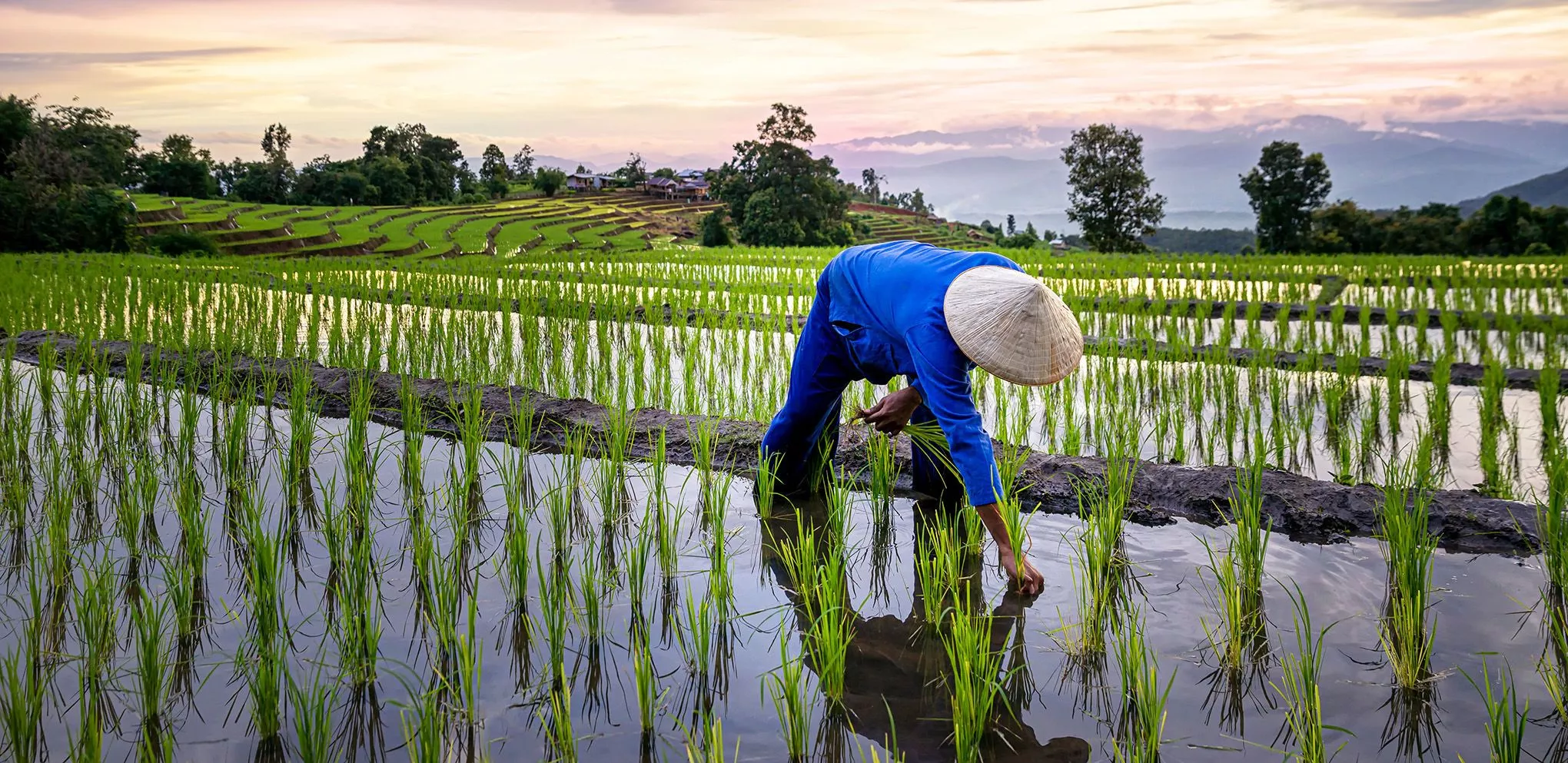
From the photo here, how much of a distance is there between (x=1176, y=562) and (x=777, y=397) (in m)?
2.62

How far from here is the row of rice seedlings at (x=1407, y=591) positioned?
2334 millimetres

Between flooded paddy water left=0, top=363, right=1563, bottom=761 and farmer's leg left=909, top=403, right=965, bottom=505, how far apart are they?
89 mm

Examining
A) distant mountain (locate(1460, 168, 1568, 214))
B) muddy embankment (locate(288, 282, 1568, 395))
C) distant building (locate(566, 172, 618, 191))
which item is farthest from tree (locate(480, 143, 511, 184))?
distant mountain (locate(1460, 168, 1568, 214))

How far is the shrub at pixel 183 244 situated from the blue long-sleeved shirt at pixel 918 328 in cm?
1807

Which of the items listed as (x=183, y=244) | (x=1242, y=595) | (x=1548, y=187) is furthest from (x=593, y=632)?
(x=1548, y=187)

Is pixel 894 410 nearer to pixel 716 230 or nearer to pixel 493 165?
pixel 716 230

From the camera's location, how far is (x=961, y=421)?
2.53 meters

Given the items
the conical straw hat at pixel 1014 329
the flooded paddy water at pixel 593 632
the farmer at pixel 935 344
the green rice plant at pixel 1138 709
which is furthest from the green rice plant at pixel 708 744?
the conical straw hat at pixel 1014 329

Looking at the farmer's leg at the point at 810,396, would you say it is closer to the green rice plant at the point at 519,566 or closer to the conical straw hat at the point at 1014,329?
the conical straw hat at the point at 1014,329

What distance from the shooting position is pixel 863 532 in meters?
3.44

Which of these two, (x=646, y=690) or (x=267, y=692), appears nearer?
(x=267, y=692)

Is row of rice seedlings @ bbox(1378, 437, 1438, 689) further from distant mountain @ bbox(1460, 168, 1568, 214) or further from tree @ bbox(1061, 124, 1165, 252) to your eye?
distant mountain @ bbox(1460, 168, 1568, 214)

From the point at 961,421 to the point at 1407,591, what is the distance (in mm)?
1134

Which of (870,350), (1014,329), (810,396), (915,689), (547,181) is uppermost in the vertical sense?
(547,181)
